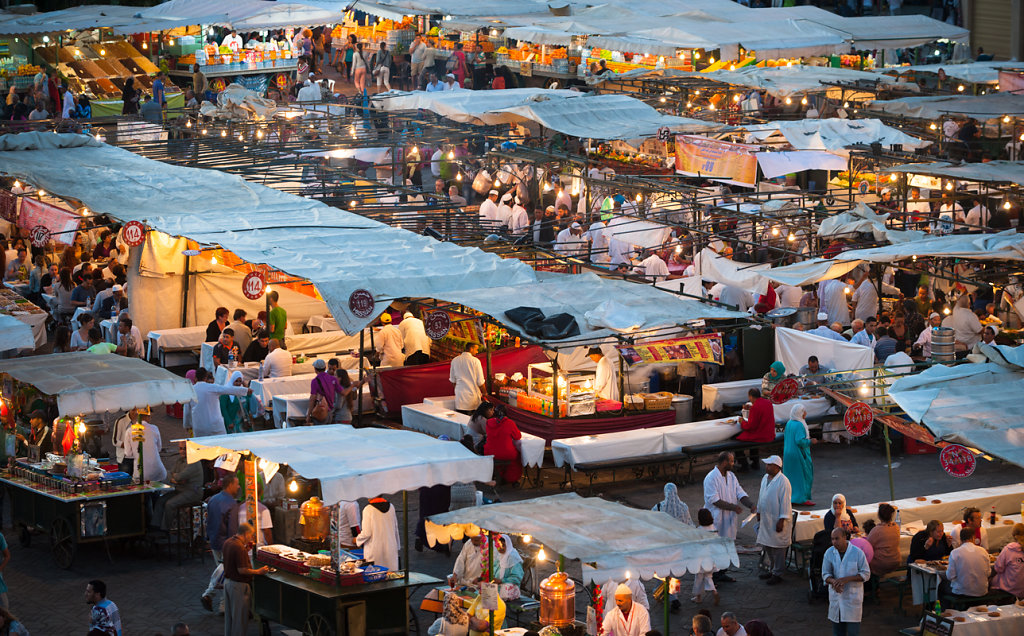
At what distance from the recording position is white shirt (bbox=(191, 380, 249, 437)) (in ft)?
61.9

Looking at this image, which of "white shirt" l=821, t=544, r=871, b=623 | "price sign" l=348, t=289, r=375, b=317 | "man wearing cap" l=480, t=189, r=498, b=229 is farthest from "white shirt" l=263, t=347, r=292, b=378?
"white shirt" l=821, t=544, r=871, b=623

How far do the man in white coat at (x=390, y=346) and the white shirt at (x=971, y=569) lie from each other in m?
9.65

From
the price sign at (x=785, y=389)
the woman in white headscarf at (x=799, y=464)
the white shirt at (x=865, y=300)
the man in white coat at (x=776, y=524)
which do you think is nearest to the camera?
the man in white coat at (x=776, y=524)

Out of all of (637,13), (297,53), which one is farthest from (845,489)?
→ (297,53)

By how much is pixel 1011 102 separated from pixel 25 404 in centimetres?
1948

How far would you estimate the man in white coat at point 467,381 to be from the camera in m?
19.7

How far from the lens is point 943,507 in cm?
1597

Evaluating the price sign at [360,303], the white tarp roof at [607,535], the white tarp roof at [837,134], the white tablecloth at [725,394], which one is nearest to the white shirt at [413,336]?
the price sign at [360,303]

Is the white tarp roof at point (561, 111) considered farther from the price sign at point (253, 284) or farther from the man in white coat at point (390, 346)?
the price sign at point (253, 284)

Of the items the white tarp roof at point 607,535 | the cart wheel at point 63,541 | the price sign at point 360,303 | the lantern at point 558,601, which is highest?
the price sign at point 360,303

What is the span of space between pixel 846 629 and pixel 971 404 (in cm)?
228

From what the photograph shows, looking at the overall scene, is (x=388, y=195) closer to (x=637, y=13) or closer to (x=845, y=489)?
(x=845, y=489)

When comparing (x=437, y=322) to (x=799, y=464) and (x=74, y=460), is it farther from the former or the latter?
(x=74, y=460)

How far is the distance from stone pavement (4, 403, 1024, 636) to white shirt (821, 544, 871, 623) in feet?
2.01
